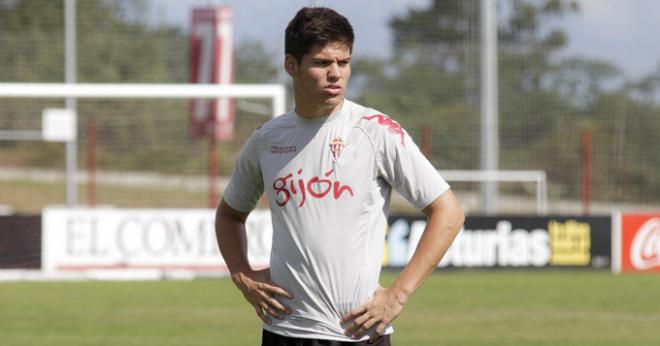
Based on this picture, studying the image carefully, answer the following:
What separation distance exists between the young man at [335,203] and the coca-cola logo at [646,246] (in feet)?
62.8

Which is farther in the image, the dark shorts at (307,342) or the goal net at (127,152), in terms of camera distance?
the goal net at (127,152)

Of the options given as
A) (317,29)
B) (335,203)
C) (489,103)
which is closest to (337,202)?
(335,203)

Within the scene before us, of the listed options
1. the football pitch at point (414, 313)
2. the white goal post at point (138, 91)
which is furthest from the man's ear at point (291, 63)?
the white goal post at point (138, 91)

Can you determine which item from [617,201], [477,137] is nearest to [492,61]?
A: [477,137]

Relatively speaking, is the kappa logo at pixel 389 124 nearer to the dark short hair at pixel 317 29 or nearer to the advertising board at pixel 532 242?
the dark short hair at pixel 317 29

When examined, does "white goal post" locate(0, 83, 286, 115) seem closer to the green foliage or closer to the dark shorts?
the green foliage

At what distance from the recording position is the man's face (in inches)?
176

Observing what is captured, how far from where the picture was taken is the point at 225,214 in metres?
5.00

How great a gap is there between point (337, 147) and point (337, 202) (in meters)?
0.18

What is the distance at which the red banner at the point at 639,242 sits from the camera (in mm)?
23000

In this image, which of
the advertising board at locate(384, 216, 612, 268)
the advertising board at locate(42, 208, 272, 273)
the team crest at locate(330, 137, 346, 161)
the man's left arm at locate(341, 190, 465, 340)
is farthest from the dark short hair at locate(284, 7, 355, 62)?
the advertising board at locate(384, 216, 612, 268)

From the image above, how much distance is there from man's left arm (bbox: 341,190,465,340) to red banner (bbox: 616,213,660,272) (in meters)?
18.9

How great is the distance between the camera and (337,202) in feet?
15.0

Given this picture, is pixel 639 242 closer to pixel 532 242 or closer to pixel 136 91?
pixel 532 242
